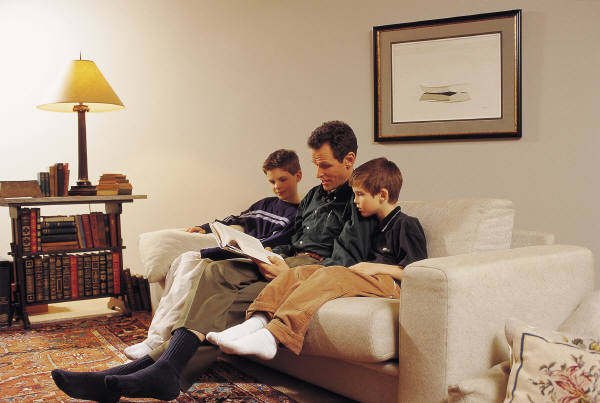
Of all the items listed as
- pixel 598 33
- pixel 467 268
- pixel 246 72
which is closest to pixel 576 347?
pixel 467 268

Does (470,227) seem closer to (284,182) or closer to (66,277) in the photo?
(284,182)

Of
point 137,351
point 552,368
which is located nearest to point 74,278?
point 137,351

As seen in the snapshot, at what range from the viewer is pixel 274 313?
5.74 feet

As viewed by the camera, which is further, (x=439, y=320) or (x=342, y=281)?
(x=342, y=281)

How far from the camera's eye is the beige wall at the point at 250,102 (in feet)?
8.66

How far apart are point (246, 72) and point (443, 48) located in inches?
47.7

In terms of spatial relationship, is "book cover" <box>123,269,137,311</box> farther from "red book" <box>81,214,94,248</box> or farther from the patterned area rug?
"red book" <box>81,214,94,248</box>

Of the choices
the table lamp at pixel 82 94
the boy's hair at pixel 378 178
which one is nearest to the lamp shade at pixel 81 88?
the table lamp at pixel 82 94

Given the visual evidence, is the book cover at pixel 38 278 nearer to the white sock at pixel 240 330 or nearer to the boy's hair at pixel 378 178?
the white sock at pixel 240 330

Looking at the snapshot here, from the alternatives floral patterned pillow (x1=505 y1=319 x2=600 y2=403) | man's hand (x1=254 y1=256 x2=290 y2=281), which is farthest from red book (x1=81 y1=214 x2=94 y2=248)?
floral patterned pillow (x1=505 y1=319 x2=600 y2=403)

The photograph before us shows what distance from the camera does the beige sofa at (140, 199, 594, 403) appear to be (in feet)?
4.77

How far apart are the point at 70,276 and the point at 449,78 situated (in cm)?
226

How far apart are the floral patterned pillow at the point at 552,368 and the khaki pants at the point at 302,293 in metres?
0.51

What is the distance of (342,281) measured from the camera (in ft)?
5.82
